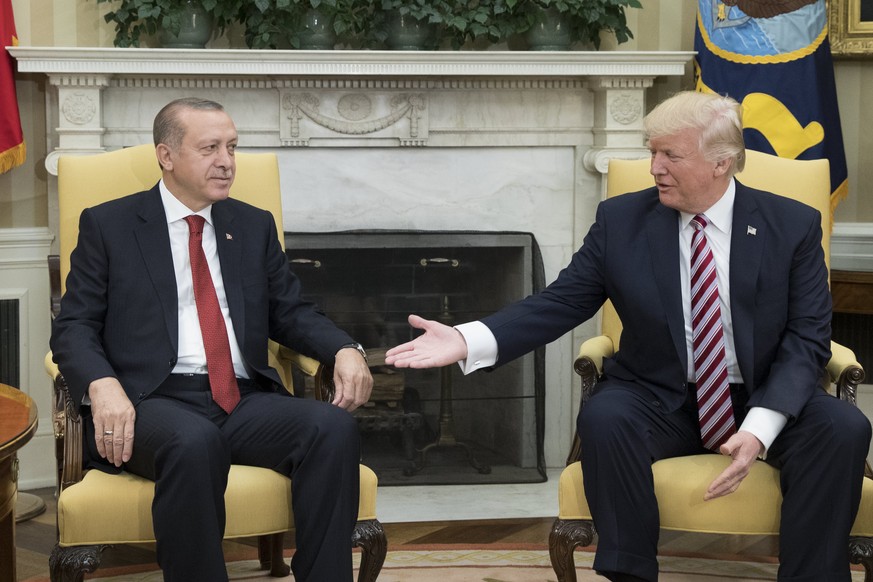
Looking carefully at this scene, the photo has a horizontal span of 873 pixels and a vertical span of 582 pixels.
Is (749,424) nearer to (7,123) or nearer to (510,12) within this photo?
(510,12)

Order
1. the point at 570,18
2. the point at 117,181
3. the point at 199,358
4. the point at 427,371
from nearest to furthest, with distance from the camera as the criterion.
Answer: the point at 199,358 < the point at 117,181 < the point at 570,18 < the point at 427,371

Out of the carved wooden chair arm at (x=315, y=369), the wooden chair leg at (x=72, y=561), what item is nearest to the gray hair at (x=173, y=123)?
the carved wooden chair arm at (x=315, y=369)

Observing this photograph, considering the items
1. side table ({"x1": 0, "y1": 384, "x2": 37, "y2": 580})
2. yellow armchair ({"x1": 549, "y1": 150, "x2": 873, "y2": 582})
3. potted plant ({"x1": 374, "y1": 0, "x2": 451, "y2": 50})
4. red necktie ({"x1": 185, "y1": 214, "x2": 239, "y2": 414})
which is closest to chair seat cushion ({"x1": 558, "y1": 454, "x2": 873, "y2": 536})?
yellow armchair ({"x1": 549, "y1": 150, "x2": 873, "y2": 582})

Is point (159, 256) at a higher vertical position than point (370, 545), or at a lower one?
higher

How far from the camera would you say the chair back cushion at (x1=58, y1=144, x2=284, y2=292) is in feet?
9.80

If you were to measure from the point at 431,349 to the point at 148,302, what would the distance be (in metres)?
0.67

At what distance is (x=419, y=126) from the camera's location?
164 inches

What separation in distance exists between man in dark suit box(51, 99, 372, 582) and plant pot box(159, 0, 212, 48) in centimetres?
125

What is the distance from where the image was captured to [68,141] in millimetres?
3914

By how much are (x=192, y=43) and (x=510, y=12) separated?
44.3 inches

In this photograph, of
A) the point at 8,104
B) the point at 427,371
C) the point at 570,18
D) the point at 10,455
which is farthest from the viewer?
the point at 427,371

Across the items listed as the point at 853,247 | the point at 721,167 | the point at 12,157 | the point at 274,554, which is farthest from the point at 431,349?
the point at 853,247

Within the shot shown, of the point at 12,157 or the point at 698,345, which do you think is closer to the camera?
the point at 698,345

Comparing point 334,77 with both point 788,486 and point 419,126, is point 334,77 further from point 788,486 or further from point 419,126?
point 788,486
